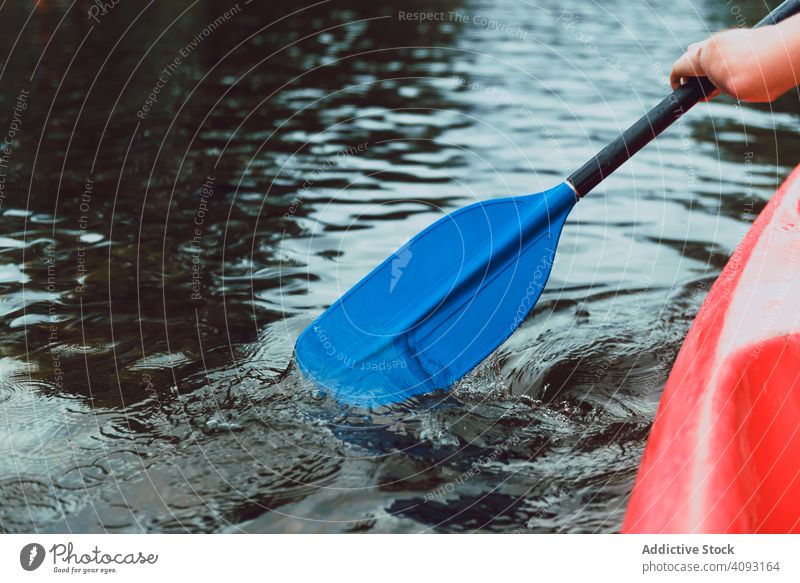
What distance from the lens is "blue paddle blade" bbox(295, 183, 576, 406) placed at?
107 inches

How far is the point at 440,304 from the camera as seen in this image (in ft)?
9.36

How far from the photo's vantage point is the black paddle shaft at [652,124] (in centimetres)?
245

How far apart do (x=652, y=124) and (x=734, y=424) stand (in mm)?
1081

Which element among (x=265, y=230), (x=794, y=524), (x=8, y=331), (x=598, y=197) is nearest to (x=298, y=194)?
(x=265, y=230)

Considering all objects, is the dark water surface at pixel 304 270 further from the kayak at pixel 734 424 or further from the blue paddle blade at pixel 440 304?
the kayak at pixel 734 424

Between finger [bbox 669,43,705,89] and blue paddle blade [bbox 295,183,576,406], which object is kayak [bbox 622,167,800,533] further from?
blue paddle blade [bbox 295,183,576,406]

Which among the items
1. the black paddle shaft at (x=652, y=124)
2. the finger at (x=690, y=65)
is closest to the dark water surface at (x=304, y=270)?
the black paddle shaft at (x=652, y=124)

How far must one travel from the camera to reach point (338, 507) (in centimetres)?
218

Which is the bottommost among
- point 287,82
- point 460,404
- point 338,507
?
point 338,507

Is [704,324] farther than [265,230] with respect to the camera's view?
No

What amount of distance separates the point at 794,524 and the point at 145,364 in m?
1.97

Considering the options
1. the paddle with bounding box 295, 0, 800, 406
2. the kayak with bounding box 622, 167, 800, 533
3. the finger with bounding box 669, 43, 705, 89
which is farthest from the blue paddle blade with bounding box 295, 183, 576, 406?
the kayak with bounding box 622, 167, 800, 533

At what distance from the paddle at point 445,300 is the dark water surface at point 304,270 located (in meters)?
0.12

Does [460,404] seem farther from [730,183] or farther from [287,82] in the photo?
[287,82]
